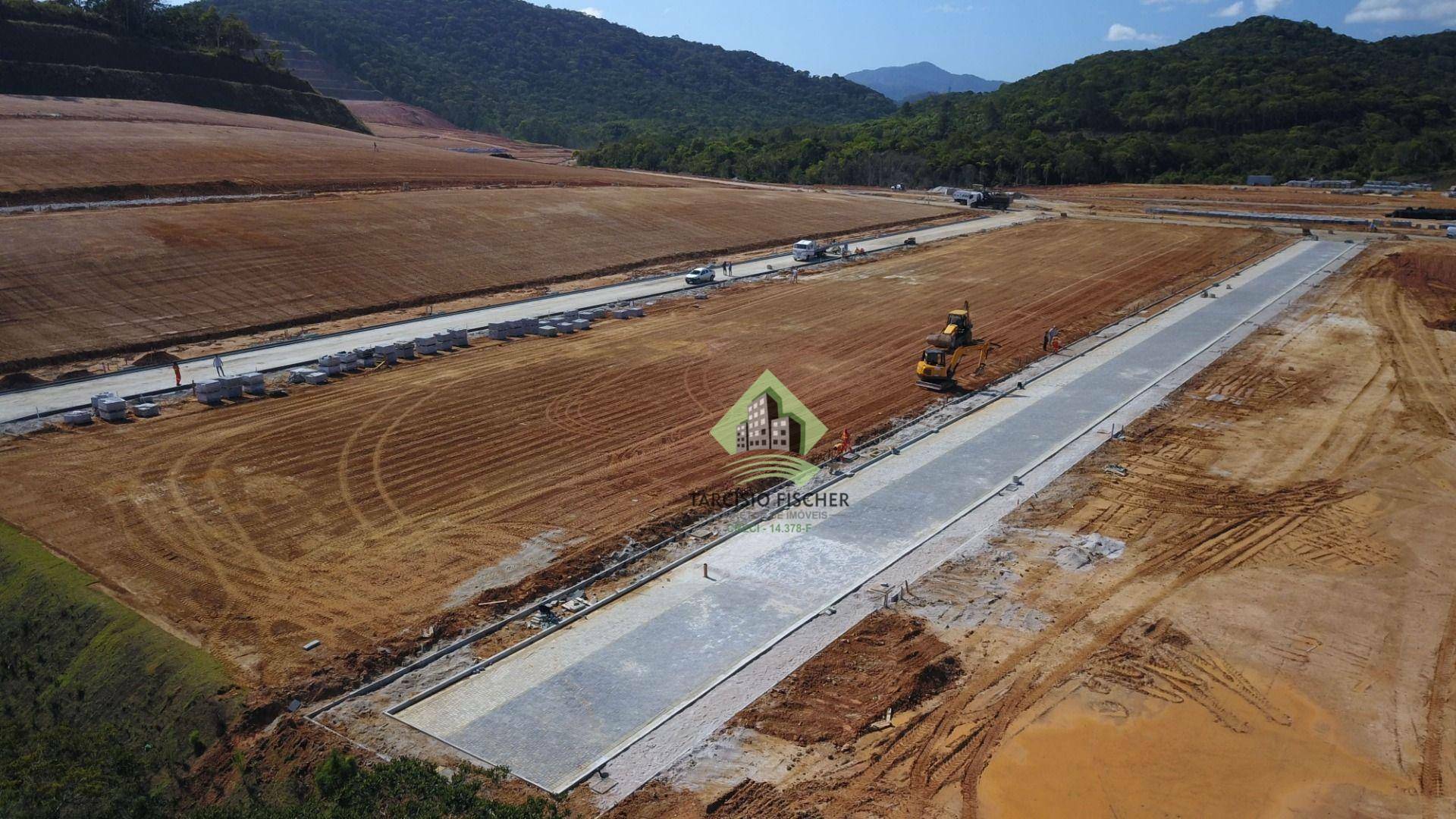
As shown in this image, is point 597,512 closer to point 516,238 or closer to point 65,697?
point 65,697

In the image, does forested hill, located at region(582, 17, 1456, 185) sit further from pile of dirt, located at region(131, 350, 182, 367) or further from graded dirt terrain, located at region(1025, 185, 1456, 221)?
pile of dirt, located at region(131, 350, 182, 367)

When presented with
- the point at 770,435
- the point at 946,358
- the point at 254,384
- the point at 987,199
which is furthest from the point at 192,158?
the point at 987,199

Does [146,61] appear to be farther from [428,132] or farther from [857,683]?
[857,683]

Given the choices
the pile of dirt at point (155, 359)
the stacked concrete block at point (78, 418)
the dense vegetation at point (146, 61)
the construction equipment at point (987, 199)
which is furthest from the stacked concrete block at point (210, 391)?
the construction equipment at point (987, 199)

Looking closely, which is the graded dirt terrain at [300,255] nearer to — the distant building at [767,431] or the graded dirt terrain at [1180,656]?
the distant building at [767,431]

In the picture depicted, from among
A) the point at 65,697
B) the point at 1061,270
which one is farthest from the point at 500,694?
the point at 1061,270
